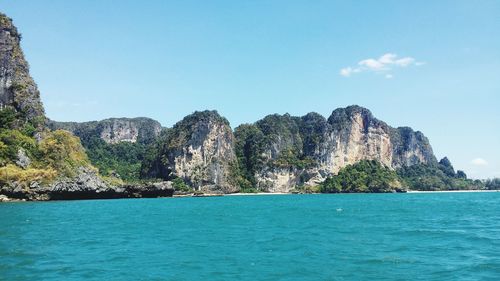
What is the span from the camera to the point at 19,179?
9638 centimetres

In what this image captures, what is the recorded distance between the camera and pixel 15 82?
12375cm

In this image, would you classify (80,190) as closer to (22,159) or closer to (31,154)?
(31,154)

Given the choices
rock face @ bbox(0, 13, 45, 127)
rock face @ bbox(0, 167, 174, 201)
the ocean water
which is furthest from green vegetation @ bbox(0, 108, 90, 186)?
the ocean water

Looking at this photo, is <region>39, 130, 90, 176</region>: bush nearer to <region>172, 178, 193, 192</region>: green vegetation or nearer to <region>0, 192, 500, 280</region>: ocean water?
<region>172, 178, 193, 192</region>: green vegetation

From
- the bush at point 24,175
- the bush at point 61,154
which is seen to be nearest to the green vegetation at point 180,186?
the bush at point 61,154

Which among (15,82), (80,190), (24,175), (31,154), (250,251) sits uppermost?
(15,82)

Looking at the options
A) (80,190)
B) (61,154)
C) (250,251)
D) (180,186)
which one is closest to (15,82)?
(61,154)

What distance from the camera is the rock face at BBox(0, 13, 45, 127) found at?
121938 mm

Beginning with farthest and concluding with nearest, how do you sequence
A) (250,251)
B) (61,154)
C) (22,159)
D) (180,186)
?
(180,186)
(61,154)
(22,159)
(250,251)

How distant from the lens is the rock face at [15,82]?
122m

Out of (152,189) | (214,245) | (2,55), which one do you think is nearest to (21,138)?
(2,55)

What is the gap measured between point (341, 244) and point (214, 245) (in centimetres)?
950

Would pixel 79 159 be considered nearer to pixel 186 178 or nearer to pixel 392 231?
pixel 186 178

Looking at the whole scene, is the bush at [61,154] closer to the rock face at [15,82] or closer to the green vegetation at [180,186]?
the rock face at [15,82]
